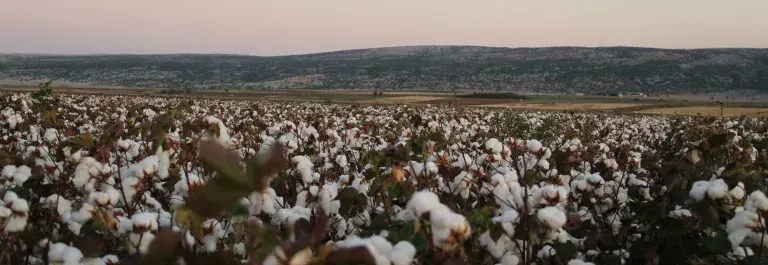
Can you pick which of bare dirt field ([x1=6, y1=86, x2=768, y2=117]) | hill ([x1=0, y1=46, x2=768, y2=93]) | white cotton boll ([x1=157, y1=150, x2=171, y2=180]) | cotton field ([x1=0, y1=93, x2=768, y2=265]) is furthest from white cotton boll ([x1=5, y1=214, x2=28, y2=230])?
hill ([x1=0, y1=46, x2=768, y2=93])

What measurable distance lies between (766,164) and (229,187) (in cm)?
447

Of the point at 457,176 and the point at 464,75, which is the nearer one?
the point at 457,176

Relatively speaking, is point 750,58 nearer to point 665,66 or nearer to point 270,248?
point 665,66

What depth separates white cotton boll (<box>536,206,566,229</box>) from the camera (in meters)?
2.33

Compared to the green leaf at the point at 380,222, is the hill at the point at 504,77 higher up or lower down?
lower down

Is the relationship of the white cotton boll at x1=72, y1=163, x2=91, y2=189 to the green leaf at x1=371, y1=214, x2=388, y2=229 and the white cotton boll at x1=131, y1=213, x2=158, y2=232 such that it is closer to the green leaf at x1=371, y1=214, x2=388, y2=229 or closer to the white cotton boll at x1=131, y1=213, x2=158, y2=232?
the white cotton boll at x1=131, y1=213, x2=158, y2=232

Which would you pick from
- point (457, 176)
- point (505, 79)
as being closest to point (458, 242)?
point (457, 176)

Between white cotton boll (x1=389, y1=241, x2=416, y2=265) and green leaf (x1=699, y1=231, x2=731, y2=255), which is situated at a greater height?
white cotton boll (x1=389, y1=241, x2=416, y2=265)

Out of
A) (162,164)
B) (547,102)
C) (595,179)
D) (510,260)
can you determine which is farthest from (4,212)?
(547,102)

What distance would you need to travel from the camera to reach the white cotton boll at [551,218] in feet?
7.64

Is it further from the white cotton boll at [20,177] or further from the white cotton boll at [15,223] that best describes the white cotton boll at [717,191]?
the white cotton boll at [20,177]

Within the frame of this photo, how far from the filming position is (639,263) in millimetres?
3594

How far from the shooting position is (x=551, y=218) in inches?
91.8

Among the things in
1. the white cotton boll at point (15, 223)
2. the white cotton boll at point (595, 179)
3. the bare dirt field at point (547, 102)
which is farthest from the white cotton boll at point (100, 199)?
the bare dirt field at point (547, 102)
